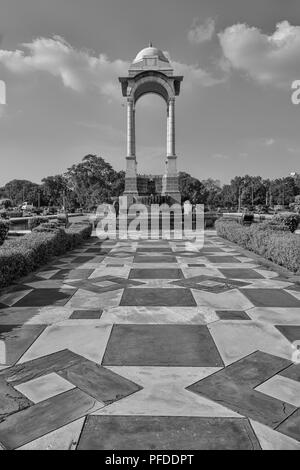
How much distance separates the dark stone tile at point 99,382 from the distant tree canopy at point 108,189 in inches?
1868

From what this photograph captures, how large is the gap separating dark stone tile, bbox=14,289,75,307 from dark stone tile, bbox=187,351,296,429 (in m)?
4.24

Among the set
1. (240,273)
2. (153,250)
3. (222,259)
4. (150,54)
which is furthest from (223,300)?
(150,54)

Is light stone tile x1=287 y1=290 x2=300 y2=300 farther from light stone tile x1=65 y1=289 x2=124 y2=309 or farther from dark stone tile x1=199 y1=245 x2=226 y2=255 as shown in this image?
dark stone tile x1=199 y1=245 x2=226 y2=255

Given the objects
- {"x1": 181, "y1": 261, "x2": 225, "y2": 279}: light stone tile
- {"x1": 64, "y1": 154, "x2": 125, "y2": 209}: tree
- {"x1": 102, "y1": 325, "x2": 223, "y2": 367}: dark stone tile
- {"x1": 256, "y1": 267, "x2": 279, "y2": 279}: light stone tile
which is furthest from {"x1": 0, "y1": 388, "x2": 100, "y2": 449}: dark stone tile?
{"x1": 64, "y1": 154, "x2": 125, "y2": 209}: tree

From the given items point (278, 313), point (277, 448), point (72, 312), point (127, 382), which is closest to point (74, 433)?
point (127, 382)

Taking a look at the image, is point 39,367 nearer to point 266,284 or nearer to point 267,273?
point 266,284

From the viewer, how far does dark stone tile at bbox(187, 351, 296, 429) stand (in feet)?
11.4

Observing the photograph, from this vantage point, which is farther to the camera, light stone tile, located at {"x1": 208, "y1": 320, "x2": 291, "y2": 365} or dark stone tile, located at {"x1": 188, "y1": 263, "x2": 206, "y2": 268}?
dark stone tile, located at {"x1": 188, "y1": 263, "x2": 206, "y2": 268}

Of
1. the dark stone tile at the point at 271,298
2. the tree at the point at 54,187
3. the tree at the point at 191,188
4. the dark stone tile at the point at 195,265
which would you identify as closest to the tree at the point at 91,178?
the tree at the point at 54,187

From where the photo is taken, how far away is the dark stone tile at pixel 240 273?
32.7ft

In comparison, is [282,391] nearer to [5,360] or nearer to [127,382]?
[127,382]

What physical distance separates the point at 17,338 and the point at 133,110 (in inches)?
1668

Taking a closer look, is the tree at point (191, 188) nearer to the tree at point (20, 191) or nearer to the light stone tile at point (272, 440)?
the tree at point (20, 191)

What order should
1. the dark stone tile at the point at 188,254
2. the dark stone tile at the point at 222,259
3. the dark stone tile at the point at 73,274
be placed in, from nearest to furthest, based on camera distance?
the dark stone tile at the point at 73,274 < the dark stone tile at the point at 222,259 < the dark stone tile at the point at 188,254
